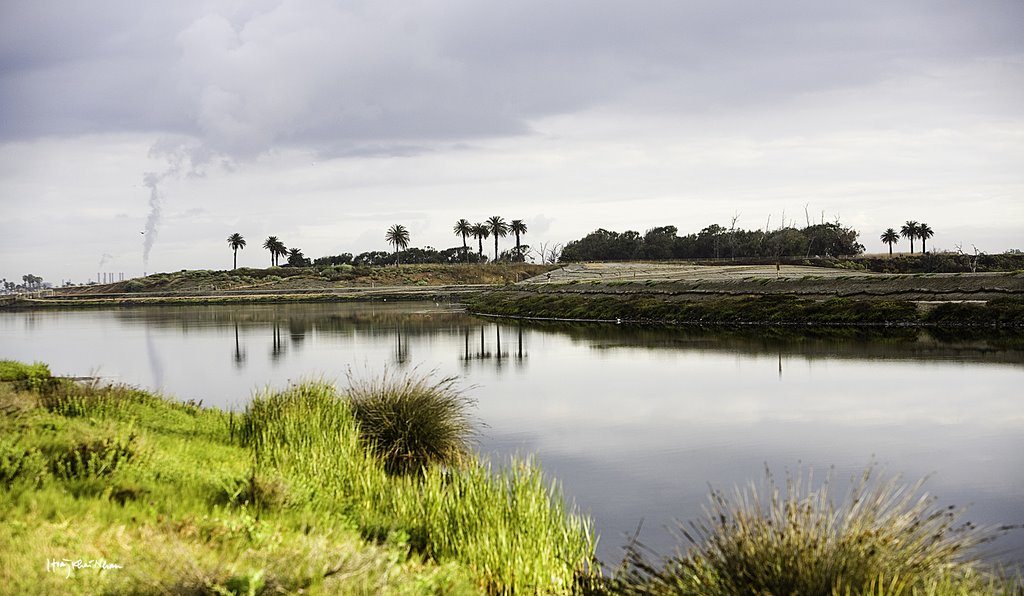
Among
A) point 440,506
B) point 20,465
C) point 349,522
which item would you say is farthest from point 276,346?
point 349,522

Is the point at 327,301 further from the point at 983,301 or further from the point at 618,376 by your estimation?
the point at 618,376

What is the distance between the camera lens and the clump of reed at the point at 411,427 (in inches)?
544

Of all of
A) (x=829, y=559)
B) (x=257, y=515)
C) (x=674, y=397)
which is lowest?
(x=674, y=397)

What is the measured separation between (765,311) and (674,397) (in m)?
29.7

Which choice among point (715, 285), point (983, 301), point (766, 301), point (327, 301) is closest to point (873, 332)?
point (983, 301)

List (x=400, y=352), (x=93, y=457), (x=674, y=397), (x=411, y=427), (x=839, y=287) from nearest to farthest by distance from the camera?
(x=93, y=457) → (x=411, y=427) → (x=674, y=397) → (x=400, y=352) → (x=839, y=287)

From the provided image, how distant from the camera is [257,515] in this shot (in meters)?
8.59

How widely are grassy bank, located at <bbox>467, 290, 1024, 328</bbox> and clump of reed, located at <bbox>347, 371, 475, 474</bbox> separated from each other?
1335 inches

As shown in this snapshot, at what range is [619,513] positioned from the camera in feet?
37.9

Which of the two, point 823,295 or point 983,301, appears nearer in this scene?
point 983,301

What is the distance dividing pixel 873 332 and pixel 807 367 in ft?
47.1

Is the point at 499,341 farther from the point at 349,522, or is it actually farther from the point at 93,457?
the point at 349,522

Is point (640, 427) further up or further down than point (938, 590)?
further down

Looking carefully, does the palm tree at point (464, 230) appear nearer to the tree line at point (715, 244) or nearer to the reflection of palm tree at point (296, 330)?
the tree line at point (715, 244)
